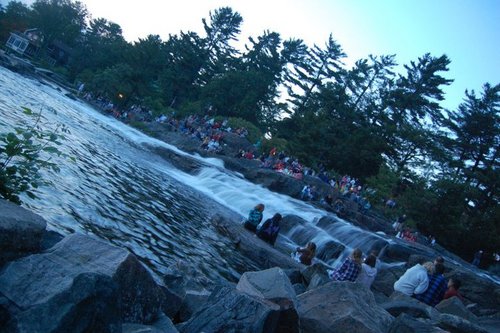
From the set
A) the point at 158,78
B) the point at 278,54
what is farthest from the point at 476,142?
the point at 158,78

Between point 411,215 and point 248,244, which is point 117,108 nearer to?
point 411,215

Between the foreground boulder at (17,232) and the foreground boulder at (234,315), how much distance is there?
2054mm

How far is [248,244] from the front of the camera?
14180mm

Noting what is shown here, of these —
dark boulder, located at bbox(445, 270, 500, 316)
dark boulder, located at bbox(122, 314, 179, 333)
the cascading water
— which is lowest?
the cascading water

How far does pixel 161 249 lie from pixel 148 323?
566cm

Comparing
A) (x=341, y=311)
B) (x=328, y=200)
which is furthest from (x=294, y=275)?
(x=328, y=200)

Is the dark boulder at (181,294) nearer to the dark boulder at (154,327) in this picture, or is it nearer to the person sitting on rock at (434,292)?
the dark boulder at (154,327)

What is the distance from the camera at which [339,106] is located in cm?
5325

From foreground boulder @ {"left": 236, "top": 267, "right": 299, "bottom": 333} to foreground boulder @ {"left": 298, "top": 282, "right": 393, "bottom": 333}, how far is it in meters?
0.39

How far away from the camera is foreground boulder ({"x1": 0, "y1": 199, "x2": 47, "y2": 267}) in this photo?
4.06 metres

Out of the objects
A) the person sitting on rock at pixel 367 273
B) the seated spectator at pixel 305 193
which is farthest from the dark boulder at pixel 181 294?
the seated spectator at pixel 305 193

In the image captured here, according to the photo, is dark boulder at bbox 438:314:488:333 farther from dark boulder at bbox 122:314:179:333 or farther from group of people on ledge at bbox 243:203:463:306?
dark boulder at bbox 122:314:179:333

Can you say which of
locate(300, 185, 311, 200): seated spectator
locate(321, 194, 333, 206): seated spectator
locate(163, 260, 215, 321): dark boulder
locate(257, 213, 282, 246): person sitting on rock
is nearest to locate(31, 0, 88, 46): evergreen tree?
locate(300, 185, 311, 200): seated spectator

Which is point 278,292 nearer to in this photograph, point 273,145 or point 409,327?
point 409,327
